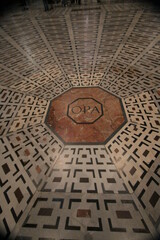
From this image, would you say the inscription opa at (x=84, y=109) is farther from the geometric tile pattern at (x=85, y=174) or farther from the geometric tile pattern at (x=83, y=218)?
the geometric tile pattern at (x=83, y=218)

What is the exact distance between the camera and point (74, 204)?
1.08 metres

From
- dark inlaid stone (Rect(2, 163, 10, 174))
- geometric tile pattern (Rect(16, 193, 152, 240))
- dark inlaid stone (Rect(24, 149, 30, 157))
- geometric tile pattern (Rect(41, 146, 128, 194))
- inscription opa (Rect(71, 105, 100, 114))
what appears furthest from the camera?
inscription opa (Rect(71, 105, 100, 114))

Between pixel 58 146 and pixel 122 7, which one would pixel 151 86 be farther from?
pixel 122 7

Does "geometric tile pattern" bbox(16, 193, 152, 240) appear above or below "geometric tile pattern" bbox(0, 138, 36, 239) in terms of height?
below

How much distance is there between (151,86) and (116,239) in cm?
183

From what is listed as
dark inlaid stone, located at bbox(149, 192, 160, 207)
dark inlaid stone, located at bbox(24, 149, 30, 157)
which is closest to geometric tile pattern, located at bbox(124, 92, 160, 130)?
dark inlaid stone, located at bbox(149, 192, 160, 207)

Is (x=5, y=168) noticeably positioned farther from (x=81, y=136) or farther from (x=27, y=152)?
(x=81, y=136)

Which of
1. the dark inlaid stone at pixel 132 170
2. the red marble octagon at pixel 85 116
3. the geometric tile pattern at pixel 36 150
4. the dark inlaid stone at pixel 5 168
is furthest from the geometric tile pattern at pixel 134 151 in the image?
the dark inlaid stone at pixel 5 168

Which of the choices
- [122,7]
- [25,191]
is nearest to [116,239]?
[25,191]

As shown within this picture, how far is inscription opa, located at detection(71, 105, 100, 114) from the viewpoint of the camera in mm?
1882

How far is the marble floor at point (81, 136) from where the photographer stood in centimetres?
100

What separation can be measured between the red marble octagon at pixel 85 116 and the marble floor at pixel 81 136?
0.01 meters

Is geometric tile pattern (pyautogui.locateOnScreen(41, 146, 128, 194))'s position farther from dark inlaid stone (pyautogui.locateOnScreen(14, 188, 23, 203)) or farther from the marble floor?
dark inlaid stone (pyautogui.locateOnScreen(14, 188, 23, 203))

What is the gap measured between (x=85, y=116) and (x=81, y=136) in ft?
1.03
